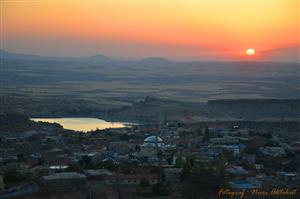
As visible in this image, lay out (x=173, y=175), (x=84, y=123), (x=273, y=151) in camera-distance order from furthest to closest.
A: (x=84, y=123)
(x=273, y=151)
(x=173, y=175)

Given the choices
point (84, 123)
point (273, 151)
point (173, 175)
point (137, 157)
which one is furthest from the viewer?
point (84, 123)

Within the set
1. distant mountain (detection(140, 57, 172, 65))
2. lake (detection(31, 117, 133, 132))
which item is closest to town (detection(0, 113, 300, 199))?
lake (detection(31, 117, 133, 132))

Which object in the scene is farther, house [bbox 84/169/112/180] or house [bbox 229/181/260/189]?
house [bbox 84/169/112/180]

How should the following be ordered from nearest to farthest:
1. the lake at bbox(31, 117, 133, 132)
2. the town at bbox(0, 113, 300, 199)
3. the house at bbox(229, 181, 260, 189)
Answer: the town at bbox(0, 113, 300, 199), the house at bbox(229, 181, 260, 189), the lake at bbox(31, 117, 133, 132)

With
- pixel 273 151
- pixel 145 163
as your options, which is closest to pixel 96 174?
pixel 145 163

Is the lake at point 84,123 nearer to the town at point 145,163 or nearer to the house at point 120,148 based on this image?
the town at point 145,163

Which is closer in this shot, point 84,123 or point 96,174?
point 96,174

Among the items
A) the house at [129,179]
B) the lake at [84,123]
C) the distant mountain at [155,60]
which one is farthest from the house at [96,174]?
the distant mountain at [155,60]

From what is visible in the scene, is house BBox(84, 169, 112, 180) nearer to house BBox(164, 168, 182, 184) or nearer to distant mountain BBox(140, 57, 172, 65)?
house BBox(164, 168, 182, 184)

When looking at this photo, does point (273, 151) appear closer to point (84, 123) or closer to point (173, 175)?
point (173, 175)
